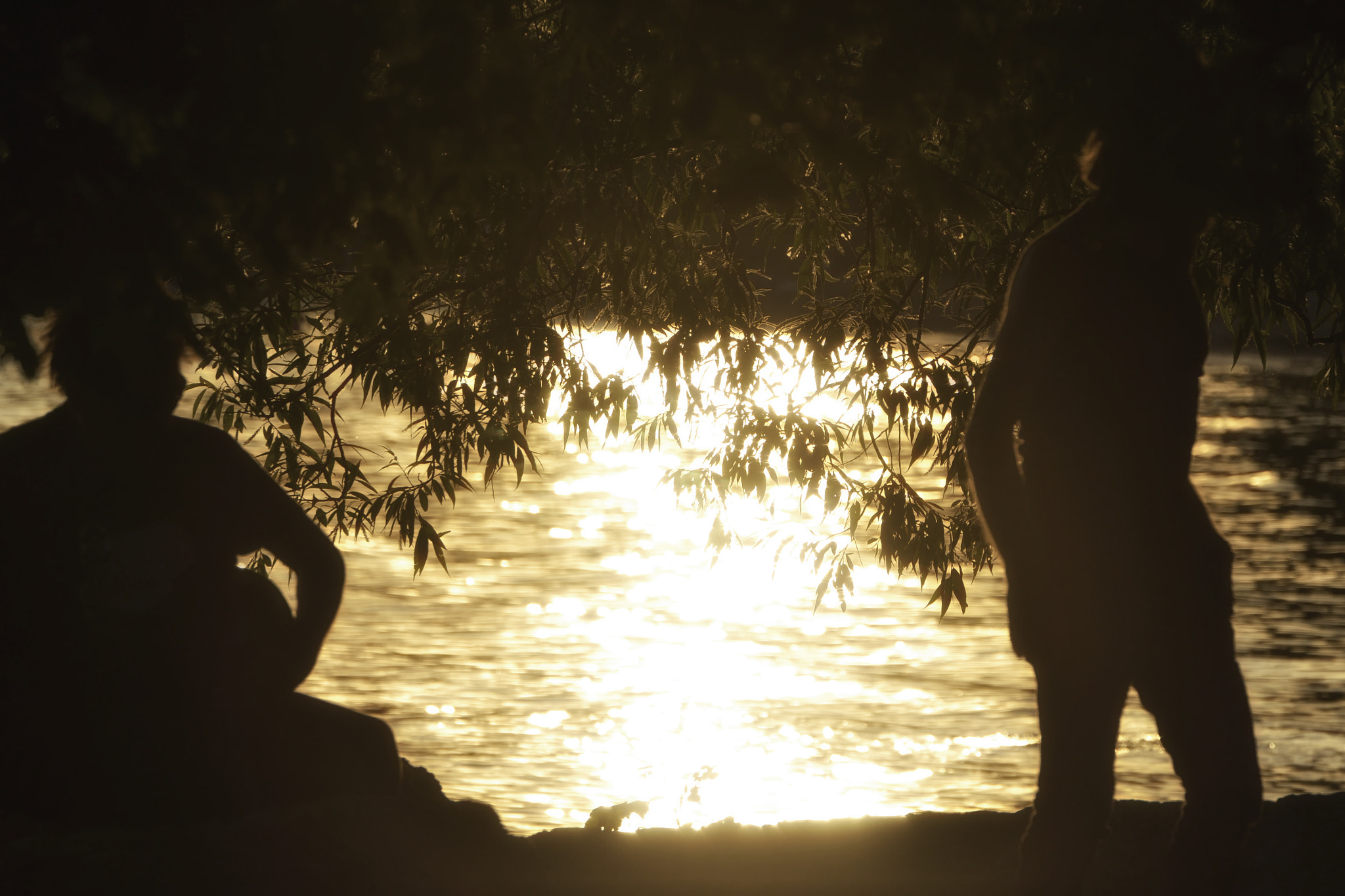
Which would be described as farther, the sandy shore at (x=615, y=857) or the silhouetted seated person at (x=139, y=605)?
the sandy shore at (x=615, y=857)

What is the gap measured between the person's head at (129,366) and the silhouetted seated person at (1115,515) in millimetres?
1480

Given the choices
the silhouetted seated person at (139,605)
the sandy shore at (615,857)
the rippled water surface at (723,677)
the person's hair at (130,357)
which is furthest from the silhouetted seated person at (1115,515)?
the rippled water surface at (723,677)

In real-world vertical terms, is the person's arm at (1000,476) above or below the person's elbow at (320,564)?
above

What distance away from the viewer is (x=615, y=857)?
3.95m

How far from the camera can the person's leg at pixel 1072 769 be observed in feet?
9.41

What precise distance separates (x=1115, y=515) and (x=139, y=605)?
1824 millimetres

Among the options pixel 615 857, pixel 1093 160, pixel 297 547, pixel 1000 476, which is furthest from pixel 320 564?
pixel 1093 160

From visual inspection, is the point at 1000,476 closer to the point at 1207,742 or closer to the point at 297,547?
the point at 1207,742

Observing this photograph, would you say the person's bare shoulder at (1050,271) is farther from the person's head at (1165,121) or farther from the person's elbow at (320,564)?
the person's elbow at (320,564)

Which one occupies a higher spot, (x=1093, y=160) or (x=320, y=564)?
(x=1093, y=160)

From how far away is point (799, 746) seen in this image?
962 cm

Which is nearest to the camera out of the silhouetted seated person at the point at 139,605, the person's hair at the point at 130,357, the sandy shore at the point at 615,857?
the person's hair at the point at 130,357

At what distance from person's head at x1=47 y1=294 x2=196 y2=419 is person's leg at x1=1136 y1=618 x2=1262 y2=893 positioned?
75.0 inches

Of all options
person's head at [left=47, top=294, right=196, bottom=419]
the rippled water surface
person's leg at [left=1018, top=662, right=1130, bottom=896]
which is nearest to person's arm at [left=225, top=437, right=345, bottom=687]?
person's head at [left=47, top=294, right=196, bottom=419]
